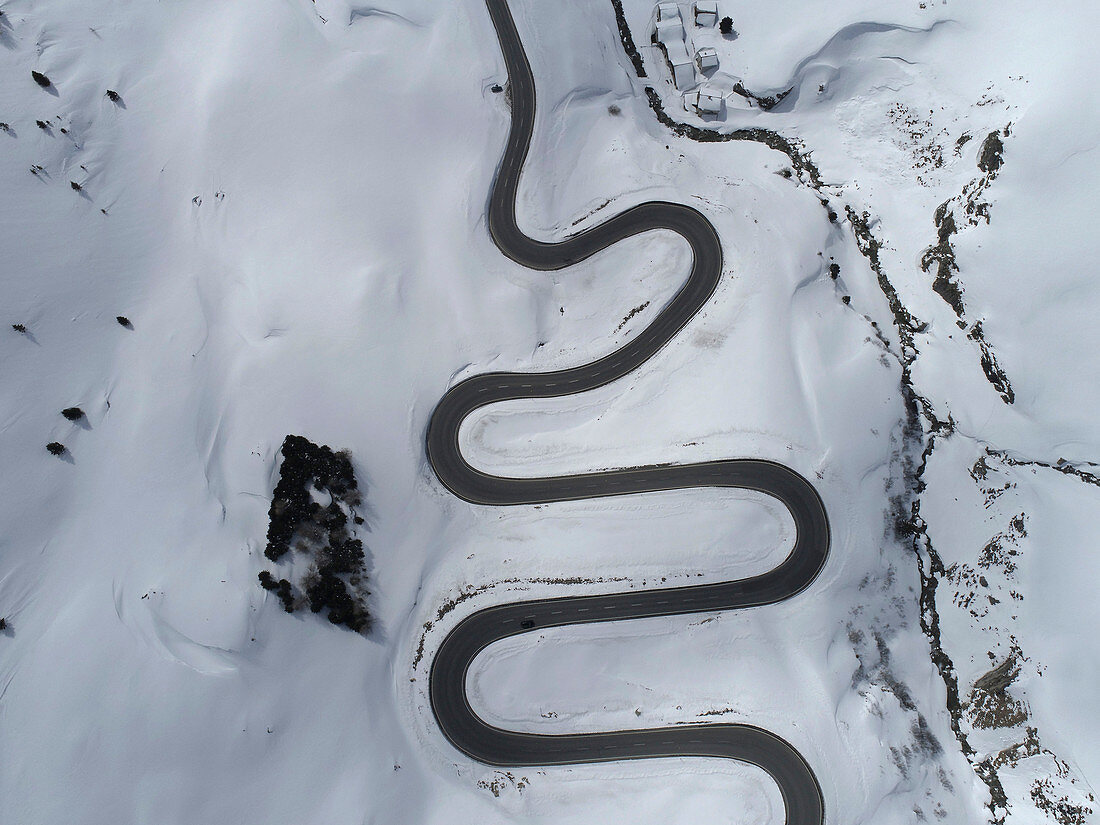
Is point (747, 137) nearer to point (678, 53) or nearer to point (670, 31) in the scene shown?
point (678, 53)

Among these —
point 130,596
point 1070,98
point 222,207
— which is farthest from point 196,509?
point 1070,98

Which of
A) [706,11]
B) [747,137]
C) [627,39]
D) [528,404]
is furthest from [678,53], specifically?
[528,404]

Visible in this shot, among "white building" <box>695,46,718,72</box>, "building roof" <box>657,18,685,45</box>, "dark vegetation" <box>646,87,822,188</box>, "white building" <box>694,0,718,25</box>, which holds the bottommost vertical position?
"dark vegetation" <box>646,87,822,188</box>

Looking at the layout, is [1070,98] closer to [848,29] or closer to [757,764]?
[848,29]

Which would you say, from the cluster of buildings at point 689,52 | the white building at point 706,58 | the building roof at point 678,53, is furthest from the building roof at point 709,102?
the building roof at point 678,53

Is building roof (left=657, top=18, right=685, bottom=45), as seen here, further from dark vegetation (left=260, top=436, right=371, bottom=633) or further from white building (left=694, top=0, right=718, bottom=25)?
dark vegetation (left=260, top=436, right=371, bottom=633)

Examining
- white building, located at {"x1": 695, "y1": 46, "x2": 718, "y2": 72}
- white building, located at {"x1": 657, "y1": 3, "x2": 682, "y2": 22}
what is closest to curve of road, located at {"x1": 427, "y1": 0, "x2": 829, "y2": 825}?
white building, located at {"x1": 695, "y1": 46, "x2": 718, "y2": 72}

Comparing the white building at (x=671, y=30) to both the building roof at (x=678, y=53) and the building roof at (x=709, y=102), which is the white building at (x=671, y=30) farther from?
the building roof at (x=709, y=102)
